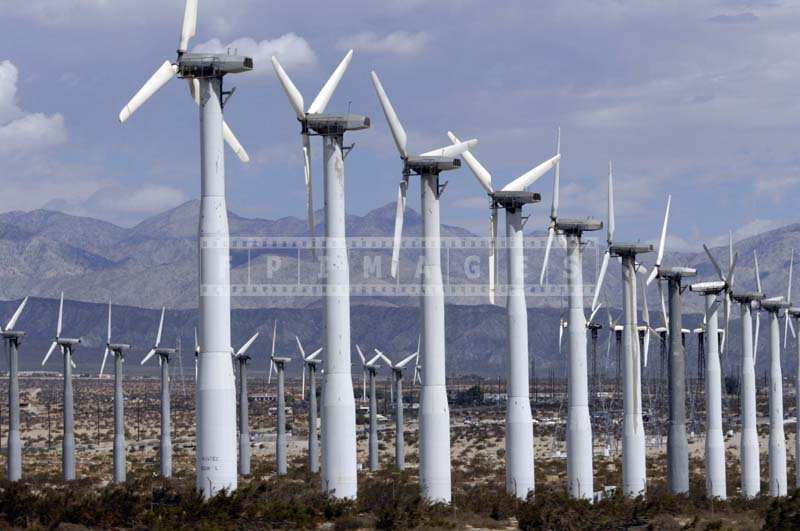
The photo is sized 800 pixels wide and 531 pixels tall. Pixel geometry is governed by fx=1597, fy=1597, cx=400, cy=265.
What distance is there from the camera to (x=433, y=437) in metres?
58.8

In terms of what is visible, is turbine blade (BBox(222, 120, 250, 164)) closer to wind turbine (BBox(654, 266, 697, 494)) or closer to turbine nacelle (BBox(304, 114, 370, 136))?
turbine nacelle (BBox(304, 114, 370, 136))

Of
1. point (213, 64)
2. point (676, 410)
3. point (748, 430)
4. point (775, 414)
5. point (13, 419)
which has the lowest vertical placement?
point (748, 430)

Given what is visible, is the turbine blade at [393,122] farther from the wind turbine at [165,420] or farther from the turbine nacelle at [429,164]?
the wind turbine at [165,420]

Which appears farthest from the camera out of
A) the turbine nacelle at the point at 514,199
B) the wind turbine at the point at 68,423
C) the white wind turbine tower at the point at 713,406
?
the wind turbine at the point at 68,423

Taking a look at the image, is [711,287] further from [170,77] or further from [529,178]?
[170,77]

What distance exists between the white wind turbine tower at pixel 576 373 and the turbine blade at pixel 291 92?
14576 mm

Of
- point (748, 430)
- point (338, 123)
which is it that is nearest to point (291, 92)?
point (338, 123)

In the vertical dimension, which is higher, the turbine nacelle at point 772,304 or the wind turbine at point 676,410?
the turbine nacelle at point 772,304

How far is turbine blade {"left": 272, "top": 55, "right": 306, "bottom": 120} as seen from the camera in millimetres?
56844

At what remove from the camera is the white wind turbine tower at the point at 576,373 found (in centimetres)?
6744

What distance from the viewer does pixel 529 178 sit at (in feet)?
223

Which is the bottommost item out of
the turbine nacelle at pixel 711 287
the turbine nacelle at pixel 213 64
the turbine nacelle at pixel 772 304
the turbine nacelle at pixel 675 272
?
the turbine nacelle at pixel 772 304

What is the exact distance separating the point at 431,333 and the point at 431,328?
194mm

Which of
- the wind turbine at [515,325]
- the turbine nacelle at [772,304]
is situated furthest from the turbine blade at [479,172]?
the turbine nacelle at [772,304]
